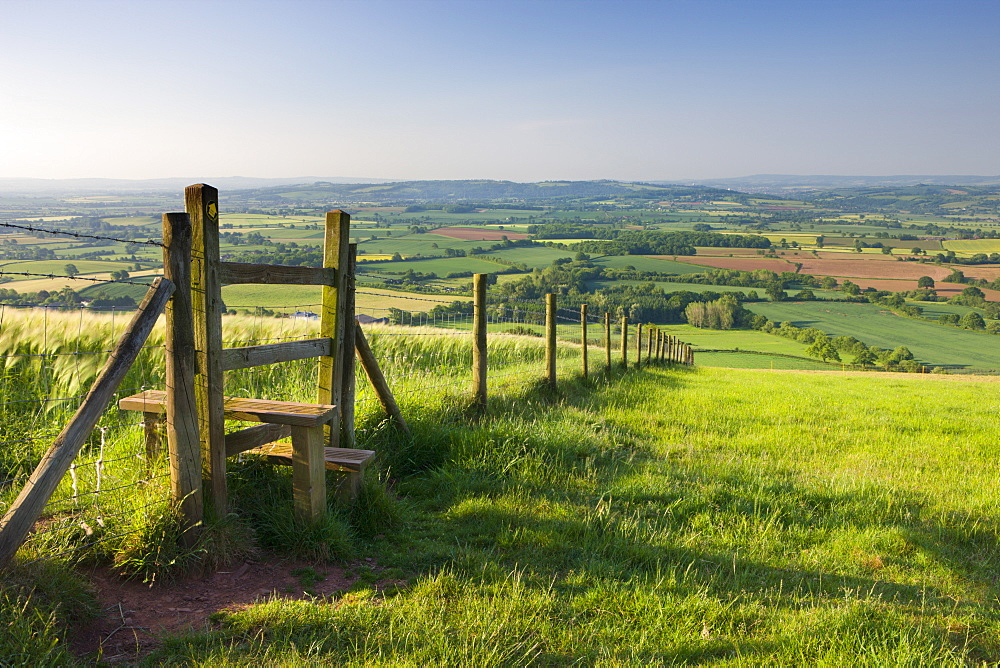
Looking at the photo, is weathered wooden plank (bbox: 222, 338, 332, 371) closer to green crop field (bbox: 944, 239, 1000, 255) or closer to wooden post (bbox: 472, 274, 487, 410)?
wooden post (bbox: 472, 274, 487, 410)

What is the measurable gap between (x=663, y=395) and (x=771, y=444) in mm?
3377

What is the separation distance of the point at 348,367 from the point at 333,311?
A: 0.53 metres

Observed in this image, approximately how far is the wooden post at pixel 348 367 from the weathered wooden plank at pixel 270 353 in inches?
10.6

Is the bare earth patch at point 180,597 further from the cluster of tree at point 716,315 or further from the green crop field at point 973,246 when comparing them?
the green crop field at point 973,246

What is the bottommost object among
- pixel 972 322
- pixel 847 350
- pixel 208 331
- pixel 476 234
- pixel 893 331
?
pixel 847 350

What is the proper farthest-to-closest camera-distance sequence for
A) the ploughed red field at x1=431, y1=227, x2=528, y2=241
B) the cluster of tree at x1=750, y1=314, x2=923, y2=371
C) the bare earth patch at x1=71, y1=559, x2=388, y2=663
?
the ploughed red field at x1=431, y1=227, x2=528, y2=241 < the cluster of tree at x1=750, y1=314, x2=923, y2=371 < the bare earth patch at x1=71, y1=559, x2=388, y2=663

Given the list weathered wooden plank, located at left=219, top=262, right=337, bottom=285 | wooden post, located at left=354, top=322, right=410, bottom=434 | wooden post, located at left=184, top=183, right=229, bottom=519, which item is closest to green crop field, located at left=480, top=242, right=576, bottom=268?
wooden post, located at left=354, top=322, right=410, bottom=434

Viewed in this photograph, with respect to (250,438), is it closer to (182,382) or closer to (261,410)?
(261,410)

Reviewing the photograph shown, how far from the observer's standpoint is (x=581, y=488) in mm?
5832

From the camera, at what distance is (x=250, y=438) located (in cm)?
434

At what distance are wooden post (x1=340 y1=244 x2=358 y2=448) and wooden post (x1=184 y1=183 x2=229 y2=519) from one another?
149 centimetres

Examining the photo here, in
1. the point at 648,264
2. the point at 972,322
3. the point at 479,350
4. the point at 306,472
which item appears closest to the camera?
the point at 306,472

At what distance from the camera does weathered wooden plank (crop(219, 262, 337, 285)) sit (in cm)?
421

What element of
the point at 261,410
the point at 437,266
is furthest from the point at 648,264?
the point at 261,410
